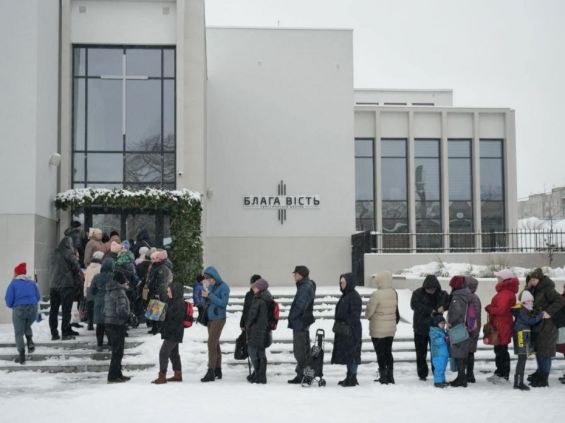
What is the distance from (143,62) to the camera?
1919 centimetres

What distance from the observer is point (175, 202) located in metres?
18.2

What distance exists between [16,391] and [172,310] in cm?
252

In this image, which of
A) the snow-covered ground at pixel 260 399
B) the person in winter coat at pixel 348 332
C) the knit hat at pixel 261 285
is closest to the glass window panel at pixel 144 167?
the snow-covered ground at pixel 260 399

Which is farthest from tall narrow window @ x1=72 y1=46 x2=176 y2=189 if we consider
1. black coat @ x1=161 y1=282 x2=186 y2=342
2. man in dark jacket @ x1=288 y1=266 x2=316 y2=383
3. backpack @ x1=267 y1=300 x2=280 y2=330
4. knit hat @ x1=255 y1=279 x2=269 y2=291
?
man in dark jacket @ x1=288 y1=266 x2=316 y2=383

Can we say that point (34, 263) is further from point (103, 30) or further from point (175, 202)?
point (103, 30)

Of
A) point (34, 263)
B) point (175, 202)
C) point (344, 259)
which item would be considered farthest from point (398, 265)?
point (34, 263)

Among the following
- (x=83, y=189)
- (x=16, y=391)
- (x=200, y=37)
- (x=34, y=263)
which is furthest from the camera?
(x=200, y=37)

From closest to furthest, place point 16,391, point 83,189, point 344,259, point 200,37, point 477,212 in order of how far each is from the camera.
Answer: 1. point 16,391
2. point 83,189
3. point 200,37
4. point 344,259
5. point 477,212

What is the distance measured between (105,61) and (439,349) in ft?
43.3

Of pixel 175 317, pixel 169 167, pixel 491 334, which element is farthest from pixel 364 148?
pixel 175 317

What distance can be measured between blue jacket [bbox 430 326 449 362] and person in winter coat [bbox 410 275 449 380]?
0.24m

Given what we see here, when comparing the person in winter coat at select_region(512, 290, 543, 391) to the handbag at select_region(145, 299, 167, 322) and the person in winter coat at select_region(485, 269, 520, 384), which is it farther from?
the handbag at select_region(145, 299, 167, 322)

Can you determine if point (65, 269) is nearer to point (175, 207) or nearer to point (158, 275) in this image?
point (158, 275)

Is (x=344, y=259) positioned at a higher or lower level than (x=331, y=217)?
lower
